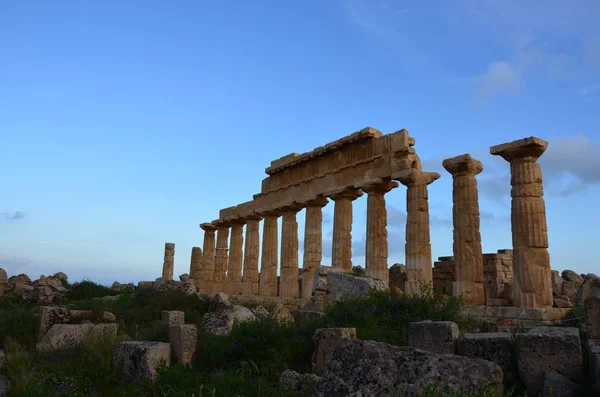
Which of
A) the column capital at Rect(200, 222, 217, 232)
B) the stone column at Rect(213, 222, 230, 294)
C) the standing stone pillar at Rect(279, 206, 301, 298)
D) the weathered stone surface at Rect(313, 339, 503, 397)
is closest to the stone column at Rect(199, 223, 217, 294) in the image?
the column capital at Rect(200, 222, 217, 232)

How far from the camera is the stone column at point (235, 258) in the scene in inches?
1351

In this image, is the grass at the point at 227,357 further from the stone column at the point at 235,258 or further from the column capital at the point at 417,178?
the stone column at the point at 235,258

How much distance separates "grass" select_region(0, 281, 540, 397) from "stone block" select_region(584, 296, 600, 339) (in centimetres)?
270

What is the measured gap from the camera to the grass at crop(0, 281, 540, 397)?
25.1 feet

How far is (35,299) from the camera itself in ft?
71.5

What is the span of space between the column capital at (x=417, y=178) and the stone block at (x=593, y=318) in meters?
13.4

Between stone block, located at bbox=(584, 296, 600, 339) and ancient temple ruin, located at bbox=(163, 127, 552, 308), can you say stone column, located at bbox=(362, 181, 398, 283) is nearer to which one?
ancient temple ruin, located at bbox=(163, 127, 552, 308)

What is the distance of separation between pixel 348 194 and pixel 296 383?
17.8 metres

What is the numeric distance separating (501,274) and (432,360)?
1908 cm

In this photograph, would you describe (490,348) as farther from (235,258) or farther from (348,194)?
(235,258)

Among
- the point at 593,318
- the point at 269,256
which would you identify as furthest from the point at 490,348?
the point at 269,256

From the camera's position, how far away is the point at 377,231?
22.6 metres

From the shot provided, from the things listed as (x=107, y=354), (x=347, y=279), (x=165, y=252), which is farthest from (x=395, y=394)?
(x=165, y=252)

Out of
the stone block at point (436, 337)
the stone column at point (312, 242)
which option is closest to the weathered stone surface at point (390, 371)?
the stone block at point (436, 337)
